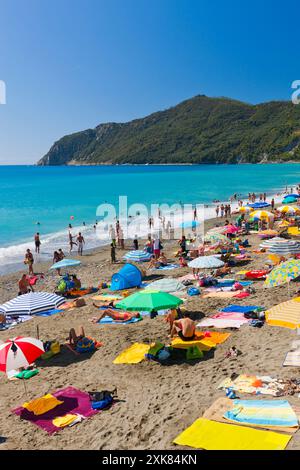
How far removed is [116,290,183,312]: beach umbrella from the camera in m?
9.35

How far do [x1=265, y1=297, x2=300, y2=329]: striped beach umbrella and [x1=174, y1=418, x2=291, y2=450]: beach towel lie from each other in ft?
9.37

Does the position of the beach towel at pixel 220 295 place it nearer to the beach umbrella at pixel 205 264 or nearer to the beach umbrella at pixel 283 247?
the beach umbrella at pixel 205 264

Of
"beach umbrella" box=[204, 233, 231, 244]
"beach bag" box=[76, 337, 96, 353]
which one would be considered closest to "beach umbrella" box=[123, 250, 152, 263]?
"beach umbrella" box=[204, 233, 231, 244]

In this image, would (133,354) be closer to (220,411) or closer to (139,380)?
(139,380)

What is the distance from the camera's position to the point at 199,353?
8875mm

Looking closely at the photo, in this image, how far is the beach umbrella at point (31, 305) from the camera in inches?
439

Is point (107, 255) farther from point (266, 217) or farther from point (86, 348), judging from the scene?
point (86, 348)

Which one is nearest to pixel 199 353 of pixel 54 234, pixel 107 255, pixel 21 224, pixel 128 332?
pixel 128 332

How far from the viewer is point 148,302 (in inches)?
372

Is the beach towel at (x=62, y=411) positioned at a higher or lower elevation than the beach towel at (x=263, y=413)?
lower

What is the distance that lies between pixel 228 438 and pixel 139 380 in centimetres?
315

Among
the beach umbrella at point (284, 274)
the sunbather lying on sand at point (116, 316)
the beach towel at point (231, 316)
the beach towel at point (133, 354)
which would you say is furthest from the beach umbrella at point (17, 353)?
the beach umbrella at point (284, 274)

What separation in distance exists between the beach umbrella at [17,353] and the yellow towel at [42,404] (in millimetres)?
729
